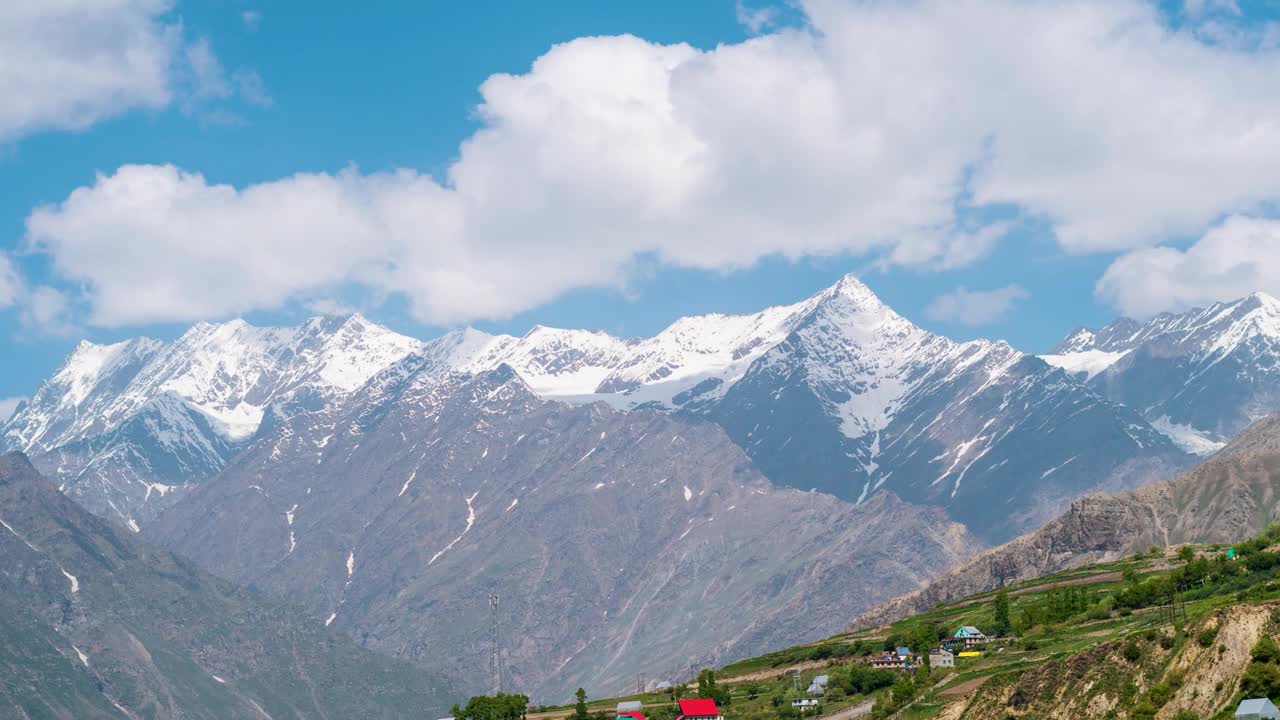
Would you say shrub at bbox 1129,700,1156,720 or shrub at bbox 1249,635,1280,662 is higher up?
shrub at bbox 1249,635,1280,662

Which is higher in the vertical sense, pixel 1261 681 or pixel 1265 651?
pixel 1265 651

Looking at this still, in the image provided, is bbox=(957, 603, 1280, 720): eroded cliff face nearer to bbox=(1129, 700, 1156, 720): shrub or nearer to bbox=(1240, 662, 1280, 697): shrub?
bbox=(1129, 700, 1156, 720): shrub

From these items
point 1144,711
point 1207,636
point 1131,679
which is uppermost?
point 1207,636

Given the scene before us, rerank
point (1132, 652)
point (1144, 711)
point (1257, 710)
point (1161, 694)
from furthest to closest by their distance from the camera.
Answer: point (1132, 652) < point (1161, 694) < point (1144, 711) < point (1257, 710)

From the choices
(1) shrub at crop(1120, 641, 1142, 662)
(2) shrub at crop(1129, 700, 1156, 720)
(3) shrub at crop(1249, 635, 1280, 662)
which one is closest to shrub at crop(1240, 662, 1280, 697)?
(3) shrub at crop(1249, 635, 1280, 662)

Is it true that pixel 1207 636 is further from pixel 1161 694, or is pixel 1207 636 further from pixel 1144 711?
pixel 1144 711

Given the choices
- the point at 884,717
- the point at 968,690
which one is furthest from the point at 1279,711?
the point at 884,717

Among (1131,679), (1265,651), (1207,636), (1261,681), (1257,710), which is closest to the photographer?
(1257,710)

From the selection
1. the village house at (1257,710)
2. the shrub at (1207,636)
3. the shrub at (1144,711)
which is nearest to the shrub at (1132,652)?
the shrub at (1207,636)

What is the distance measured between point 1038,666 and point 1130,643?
52.8 feet

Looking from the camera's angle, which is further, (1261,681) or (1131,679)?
(1131,679)

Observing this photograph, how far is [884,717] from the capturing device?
198125mm

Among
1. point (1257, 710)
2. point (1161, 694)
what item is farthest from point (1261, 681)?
point (1161, 694)

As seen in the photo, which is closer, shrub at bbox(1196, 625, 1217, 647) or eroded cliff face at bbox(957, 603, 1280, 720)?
eroded cliff face at bbox(957, 603, 1280, 720)
